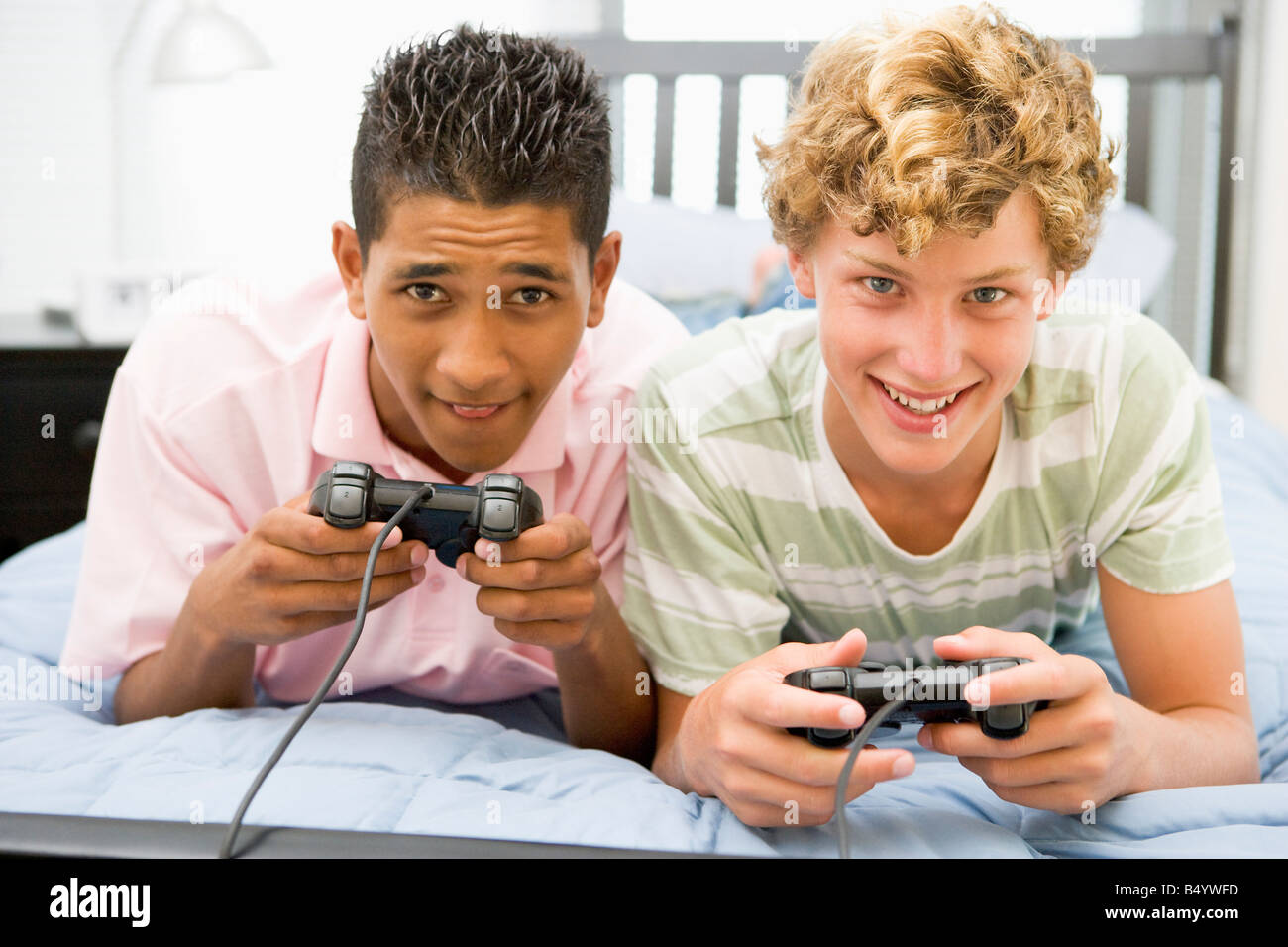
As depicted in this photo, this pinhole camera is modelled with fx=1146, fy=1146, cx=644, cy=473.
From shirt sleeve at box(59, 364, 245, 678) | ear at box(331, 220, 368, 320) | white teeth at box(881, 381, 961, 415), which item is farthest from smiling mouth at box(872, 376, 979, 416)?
shirt sleeve at box(59, 364, 245, 678)

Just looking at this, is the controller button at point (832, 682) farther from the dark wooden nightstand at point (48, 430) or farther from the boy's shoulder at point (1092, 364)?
the dark wooden nightstand at point (48, 430)

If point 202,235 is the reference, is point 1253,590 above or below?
below

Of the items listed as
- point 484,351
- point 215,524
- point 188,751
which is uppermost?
point 484,351

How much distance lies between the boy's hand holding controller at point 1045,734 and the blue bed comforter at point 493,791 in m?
0.04

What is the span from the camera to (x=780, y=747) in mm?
725

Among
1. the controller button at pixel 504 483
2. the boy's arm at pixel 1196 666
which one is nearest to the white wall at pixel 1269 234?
the boy's arm at pixel 1196 666

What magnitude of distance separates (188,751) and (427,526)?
264 mm

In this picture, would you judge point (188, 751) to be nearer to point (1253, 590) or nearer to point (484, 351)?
point (484, 351)

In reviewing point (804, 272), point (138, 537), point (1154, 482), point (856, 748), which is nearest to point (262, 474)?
point (138, 537)

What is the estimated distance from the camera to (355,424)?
1054mm

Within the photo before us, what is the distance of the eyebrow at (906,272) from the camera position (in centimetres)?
82

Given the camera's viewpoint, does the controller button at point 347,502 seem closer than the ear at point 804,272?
Yes

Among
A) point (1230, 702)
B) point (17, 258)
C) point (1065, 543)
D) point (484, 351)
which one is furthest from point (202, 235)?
point (1230, 702)

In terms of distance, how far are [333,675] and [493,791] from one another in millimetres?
158
